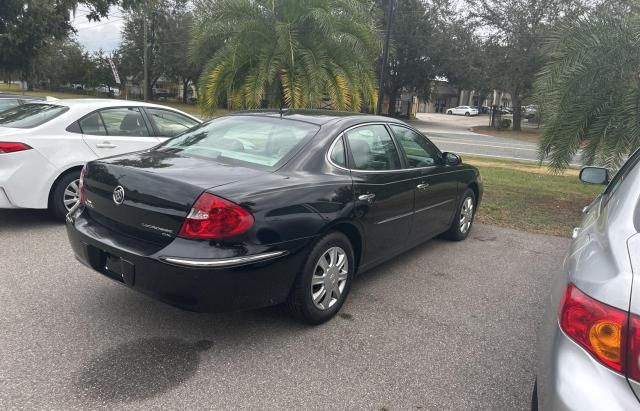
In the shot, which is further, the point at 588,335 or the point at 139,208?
the point at 139,208

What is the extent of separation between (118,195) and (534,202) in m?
7.64

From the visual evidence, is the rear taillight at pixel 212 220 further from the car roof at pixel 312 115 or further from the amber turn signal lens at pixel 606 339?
the amber turn signal lens at pixel 606 339

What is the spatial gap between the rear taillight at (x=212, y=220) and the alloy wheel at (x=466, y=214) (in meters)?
3.66

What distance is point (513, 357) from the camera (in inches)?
134

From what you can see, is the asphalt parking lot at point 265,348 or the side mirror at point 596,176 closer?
the asphalt parking lot at point 265,348

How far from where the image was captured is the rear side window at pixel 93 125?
19.8 feet

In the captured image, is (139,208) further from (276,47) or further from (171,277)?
(276,47)

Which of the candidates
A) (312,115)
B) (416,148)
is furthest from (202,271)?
(416,148)

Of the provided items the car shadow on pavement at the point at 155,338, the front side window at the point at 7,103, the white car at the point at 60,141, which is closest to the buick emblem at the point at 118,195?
the car shadow on pavement at the point at 155,338

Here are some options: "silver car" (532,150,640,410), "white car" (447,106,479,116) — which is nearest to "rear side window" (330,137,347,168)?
"silver car" (532,150,640,410)

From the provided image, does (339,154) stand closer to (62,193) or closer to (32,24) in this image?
(62,193)

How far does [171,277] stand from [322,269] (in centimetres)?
110

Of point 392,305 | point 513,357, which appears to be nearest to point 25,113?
point 392,305

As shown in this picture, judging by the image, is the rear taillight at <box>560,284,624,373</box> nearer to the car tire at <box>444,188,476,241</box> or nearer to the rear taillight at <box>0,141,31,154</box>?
the car tire at <box>444,188,476,241</box>
